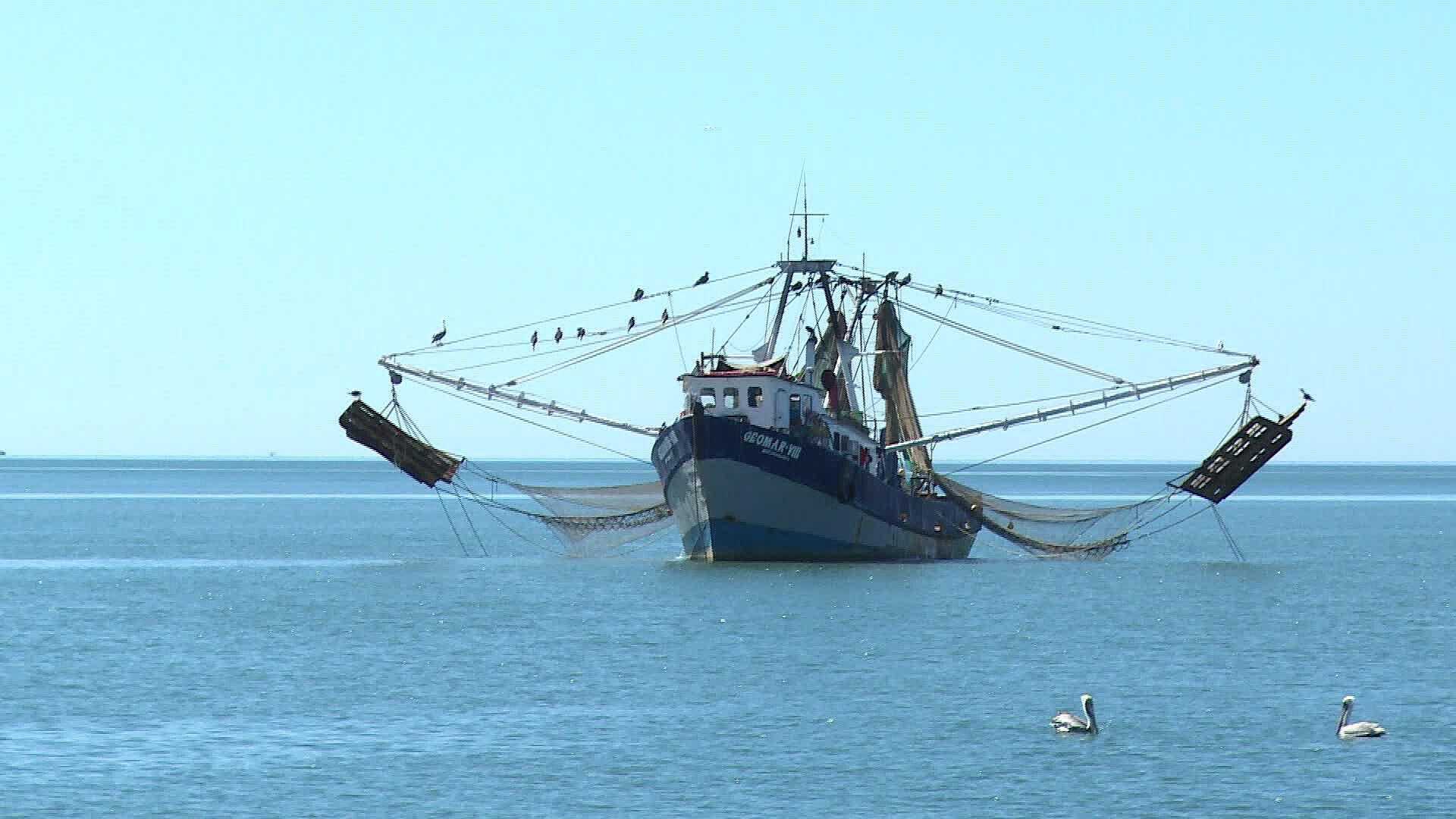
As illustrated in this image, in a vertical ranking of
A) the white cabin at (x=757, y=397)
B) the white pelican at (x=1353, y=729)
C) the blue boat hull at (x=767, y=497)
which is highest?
the white cabin at (x=757, y=397)

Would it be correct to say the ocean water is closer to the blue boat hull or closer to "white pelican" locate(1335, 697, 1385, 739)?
"white pelican" locate(1335, 697, 1385, 739)

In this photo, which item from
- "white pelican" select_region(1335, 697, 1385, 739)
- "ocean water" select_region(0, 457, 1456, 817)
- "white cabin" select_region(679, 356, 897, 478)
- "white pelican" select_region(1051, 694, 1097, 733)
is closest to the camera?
"ocean water" select_region(0, 457, 1456, 817)

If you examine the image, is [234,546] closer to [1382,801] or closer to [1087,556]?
[1087,556]

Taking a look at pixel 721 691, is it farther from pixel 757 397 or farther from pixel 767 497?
pixel 757 397

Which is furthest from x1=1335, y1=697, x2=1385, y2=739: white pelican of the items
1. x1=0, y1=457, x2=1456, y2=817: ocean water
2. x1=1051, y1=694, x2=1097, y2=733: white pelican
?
x1=1051, y1=694, x2=1097, y2=733: white pelican

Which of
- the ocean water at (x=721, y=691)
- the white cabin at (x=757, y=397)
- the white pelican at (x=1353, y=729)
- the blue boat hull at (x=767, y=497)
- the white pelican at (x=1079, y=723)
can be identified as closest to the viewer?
the ocean water at (x=721, y=691)

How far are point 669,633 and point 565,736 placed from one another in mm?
18167

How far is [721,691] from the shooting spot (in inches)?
1966

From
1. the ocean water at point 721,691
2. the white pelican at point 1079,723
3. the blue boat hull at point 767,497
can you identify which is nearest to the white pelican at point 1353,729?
the ocean water at point 721,691

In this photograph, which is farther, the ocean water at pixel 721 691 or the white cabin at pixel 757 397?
the white cabin at pixel 757 397

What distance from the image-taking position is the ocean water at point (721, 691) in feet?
122

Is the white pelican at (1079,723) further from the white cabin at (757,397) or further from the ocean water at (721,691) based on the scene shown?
the white cabin at (757,397)

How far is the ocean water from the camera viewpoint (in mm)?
37125

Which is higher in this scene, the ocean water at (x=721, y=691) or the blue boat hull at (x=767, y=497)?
the blue boat hull at (x=767, y=497)
